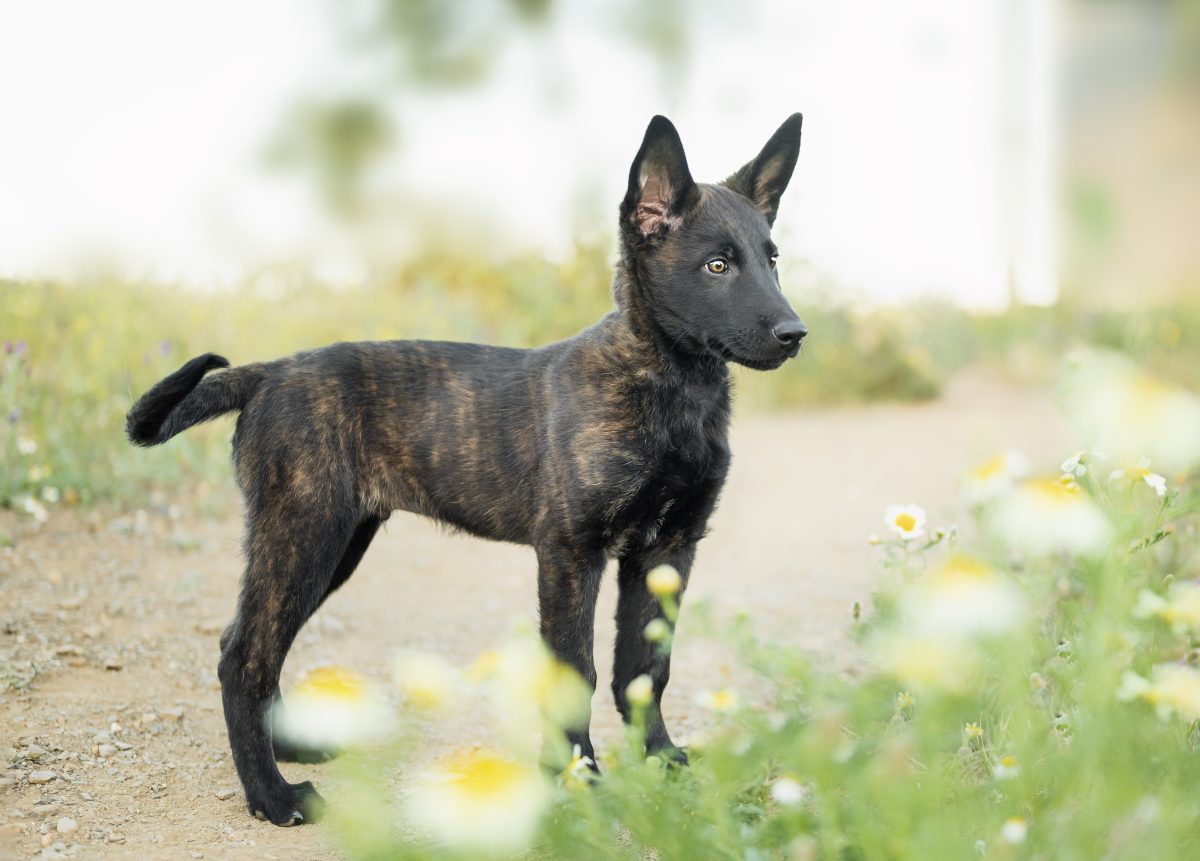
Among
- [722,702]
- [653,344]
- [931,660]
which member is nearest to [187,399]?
[653,344]

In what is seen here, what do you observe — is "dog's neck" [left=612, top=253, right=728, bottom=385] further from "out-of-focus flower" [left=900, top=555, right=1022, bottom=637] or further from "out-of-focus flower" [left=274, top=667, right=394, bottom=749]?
"out-of-focus flower" [left=274, top=667, right=394, bottom=749]

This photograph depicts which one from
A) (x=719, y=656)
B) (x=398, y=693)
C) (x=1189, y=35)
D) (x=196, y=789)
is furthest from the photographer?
(x=1189, y=35)

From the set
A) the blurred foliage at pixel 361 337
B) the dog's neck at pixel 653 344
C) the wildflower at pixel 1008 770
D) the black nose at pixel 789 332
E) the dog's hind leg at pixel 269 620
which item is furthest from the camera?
the blurred foliage at pixel 361 337

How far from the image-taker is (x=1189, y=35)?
755 centimetres

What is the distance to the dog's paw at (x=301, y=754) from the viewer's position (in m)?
3.38

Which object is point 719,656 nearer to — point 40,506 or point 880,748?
point 880,748

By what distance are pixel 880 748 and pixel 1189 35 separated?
737cm

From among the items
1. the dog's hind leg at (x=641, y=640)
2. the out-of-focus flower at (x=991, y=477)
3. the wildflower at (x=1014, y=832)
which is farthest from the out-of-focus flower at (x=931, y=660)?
the dog's hind leg at (x=641, y=640)

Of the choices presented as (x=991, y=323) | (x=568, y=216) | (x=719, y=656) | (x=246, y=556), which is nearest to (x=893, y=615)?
(x=246, y=556)

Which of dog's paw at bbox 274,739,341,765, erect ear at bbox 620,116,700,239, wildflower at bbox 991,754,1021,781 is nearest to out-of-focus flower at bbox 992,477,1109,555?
wildflower at bbox 991,754,1021,781

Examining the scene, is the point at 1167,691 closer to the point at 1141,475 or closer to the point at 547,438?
the point at 1141,475

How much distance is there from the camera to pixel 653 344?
3086mm

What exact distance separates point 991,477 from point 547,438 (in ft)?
4.44

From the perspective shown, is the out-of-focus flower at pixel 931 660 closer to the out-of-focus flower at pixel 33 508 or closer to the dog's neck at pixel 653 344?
the dog's neck at pixel 653 344
